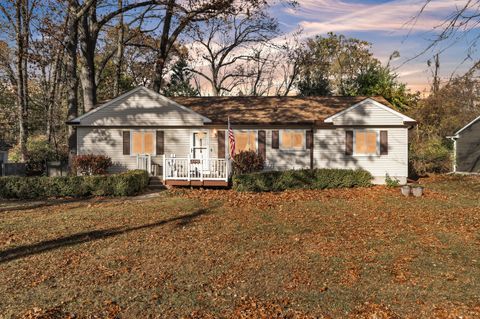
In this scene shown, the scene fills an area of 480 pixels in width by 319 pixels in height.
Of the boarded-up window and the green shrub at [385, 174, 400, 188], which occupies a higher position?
the boarded-up window

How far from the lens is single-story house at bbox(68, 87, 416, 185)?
1988cm

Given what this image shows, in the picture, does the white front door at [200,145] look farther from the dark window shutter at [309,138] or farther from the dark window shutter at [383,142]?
the dark window shutter at [383,142]

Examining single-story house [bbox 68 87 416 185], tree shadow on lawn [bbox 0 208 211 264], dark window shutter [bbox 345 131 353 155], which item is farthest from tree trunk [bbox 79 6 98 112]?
dark window shutter [bbox 345 131 353 155]

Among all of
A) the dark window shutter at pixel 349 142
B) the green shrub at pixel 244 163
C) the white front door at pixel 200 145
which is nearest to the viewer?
the green shrub at pixel 244 163

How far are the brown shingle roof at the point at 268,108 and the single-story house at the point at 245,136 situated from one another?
163 millimetres

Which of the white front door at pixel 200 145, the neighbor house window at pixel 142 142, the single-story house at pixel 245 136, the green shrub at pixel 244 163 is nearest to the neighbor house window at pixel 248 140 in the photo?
the single-story house at pixel 245 136

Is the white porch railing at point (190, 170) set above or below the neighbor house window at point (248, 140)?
below

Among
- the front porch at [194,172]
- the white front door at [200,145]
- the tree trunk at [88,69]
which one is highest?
the tree trunk at [88,69]

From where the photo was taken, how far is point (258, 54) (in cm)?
4231

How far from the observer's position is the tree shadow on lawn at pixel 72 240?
795cm

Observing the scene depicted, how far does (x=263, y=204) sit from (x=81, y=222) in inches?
242

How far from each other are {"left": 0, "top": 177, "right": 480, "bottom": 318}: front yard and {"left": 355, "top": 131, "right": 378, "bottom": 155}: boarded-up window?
6966 millimetres

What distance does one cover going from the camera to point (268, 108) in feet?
73.3

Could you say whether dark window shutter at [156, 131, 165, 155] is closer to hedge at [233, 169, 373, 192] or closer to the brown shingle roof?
the brown shingle roof
